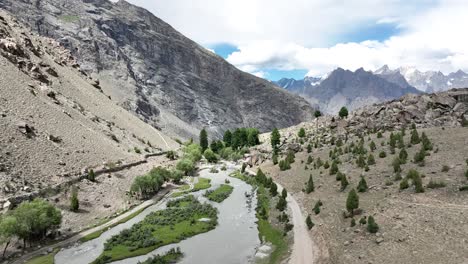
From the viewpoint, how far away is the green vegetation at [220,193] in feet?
274

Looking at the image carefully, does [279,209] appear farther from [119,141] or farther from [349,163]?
[119,141]

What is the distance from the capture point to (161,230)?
2343 inches

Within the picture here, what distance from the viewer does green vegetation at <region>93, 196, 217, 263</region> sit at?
5103cm

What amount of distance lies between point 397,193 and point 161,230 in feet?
114

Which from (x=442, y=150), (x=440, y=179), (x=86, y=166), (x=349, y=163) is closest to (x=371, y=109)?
(x=349, y=163)

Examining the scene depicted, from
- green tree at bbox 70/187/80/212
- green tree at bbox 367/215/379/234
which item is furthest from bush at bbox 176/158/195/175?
green tree at bbox 367/215/379/234

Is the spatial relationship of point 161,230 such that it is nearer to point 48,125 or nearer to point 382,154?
point 382,154

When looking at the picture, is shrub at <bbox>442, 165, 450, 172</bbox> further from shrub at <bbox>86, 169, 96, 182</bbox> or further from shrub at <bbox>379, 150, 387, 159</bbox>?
shrub at <bbox>86, 169, 96, 182</bbox>

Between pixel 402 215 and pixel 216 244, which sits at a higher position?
pixel 402 215

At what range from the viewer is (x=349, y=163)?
3044 inches

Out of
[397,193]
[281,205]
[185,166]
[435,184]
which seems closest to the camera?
[435,184]

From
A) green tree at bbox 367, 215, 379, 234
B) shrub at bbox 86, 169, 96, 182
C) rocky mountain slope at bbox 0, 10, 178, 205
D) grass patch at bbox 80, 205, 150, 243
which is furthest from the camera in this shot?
shrub at bbox 86, 169, 96, 182

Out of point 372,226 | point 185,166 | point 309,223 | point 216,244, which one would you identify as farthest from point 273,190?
point 185,166

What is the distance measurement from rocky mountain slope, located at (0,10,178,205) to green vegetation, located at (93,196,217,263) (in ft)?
60.1
